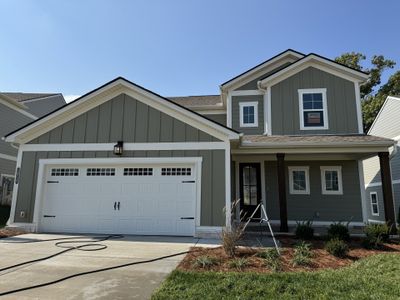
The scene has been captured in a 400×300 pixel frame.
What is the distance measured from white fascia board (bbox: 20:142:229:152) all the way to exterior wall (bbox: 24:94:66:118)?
10.3 metres

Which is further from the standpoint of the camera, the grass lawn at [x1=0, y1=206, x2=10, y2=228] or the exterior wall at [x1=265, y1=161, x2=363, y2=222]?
the grass lawn at [x1=0, y1=206, x2=10, y2=228]

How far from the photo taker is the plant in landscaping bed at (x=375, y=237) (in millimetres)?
7148

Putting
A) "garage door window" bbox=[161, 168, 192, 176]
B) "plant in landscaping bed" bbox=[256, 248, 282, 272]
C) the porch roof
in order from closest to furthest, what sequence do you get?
"plant in landscaping bed" bbox=[256, 248, 282, 272] → "garage door window" bbox=[161, 168, 192, 176] → the porch roof

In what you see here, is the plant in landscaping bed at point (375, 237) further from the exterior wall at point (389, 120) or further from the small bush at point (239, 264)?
the exterior wall at point (389, 120)

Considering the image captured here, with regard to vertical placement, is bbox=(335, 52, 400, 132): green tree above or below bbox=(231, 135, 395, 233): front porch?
above

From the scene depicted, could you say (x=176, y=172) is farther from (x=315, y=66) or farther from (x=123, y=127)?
(x=315, y=66)

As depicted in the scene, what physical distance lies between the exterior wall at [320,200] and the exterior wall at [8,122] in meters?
14.0

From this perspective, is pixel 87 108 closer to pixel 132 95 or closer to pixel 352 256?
pixel 132 95

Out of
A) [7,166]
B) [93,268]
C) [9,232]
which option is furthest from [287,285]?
[7,166]

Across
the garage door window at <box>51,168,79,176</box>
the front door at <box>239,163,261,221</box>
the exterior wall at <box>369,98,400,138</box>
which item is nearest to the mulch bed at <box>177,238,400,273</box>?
the front door at <box>239,163,261,221</box>

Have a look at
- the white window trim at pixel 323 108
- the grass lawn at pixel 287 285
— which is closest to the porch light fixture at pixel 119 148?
the grass lawn at pixel 287 285

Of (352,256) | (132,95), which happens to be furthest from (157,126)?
(352,256)

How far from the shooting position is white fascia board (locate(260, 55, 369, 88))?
1178 centimetres

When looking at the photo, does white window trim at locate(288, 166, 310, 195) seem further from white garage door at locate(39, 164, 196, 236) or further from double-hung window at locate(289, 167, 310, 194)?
white garage door at locate(39, 164, 196, 236)
